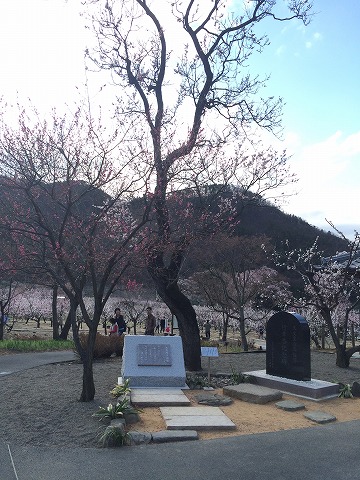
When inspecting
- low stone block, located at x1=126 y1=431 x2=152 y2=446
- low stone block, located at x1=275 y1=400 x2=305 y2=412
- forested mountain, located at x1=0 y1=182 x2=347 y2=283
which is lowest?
low stone block, located at x1=126 y1=431 x2=152 y2=446

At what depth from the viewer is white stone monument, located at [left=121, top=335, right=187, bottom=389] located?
9.28 meters

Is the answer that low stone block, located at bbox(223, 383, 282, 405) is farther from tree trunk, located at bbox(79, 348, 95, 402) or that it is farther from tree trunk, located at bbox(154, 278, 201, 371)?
tree trunk, located at bbox(154, 278, 201, 371)

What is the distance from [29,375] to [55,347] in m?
7.53

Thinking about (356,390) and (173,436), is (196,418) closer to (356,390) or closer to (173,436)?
(173,436)

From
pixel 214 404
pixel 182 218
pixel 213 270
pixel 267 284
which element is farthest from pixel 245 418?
pixel 267 284

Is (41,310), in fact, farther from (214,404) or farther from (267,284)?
(214,404)

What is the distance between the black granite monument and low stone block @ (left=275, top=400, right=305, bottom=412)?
4.82 ft

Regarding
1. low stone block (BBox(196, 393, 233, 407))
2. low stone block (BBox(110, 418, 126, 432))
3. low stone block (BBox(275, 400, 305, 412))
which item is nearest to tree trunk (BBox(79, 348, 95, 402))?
low stone block (BBox(110, 418, 126, 432))

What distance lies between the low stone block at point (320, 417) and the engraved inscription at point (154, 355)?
133 inches

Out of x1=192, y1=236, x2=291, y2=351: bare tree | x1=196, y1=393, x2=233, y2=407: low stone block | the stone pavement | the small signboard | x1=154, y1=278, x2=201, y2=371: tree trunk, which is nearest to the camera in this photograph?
the stone pavement

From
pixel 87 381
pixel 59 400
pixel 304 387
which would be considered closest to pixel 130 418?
pixel 87 381

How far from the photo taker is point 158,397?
325 inches

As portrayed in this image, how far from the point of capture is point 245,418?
706 cm

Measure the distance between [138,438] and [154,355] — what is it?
4196 millimetres
